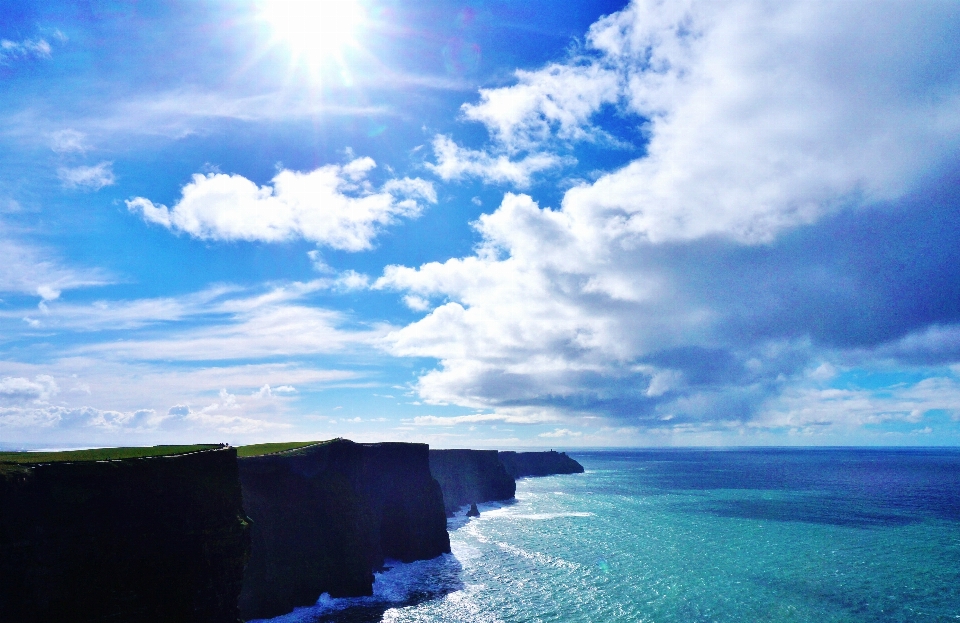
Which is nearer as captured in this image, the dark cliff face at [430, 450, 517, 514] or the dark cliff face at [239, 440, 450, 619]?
the dark cliff face at [239, 440, 450, 619]

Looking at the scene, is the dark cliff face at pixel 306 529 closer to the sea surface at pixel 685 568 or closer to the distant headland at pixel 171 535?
the distant headland at pixel 171 535

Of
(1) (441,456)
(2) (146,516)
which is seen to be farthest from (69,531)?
(1) (441,456)

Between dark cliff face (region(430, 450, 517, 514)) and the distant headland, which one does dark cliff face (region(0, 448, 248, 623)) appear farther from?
dark cliff face (region(430, 450, 517, 514))

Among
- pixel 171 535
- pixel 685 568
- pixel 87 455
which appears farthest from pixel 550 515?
Result: pixel 87 455

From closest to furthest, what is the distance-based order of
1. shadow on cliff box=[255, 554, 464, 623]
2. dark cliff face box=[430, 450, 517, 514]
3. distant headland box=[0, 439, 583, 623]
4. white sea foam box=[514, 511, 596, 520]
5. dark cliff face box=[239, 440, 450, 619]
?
1. distant headland box=[0, 439, 583, 623]
2. shadow on cliff box=[255, 554, 464, 623]
3. dark cliff face box=[239, 440, 450, 619]
4. white sea foam box=[514, 511, 596, 520]
5. dark cliff face box=[430, 450, 517, 514]

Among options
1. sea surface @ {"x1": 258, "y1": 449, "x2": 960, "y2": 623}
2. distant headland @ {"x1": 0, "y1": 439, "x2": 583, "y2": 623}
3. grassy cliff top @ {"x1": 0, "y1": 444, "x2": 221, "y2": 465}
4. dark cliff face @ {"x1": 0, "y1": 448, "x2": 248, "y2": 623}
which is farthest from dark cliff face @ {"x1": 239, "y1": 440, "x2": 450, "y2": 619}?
dark cliff face @ {"x1": 0, "y1": 448, "x2": 248, "y2": 623}

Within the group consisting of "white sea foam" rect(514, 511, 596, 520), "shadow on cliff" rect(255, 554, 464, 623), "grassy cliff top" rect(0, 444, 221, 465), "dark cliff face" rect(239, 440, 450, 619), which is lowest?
"white sea foam" rect(514, 511, 596, 520)
